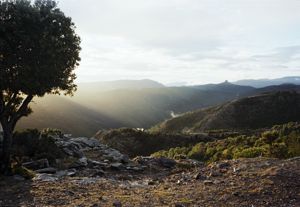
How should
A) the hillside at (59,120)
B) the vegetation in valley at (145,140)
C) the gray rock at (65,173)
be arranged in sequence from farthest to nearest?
the hillside at (59,120) → the vegetation in valley at (145,140) → the gray rock at (65,173)

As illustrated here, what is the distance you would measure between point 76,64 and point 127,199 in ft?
31.7

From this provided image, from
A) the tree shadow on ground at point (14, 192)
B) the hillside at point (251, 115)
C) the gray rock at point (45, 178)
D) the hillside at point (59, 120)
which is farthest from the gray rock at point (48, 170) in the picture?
the hillside at point (59, 120)

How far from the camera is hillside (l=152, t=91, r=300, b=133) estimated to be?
12194 centimetres

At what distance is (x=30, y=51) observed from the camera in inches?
781

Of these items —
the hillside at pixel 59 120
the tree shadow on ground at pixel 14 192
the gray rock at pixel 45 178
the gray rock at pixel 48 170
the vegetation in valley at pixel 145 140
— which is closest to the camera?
the tree shadow on ground at pixel 14 192

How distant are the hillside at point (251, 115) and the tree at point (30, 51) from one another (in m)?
100

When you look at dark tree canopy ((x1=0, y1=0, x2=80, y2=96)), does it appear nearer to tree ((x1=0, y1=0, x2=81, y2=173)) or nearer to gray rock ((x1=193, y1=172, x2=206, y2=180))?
tree ((x1=0, y1=0, x2=81, y2=173))

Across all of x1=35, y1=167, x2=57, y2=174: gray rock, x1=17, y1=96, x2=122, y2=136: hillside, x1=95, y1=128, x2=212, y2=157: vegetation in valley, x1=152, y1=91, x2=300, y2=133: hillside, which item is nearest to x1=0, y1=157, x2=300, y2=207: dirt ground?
x1=35, y1=167, x2=57, y2=174: gray rock

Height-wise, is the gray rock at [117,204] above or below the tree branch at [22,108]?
below

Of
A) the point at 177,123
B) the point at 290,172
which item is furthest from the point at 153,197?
the point at 177,123

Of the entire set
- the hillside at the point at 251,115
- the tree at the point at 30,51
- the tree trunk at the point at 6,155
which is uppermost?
the tree at the point at 30,51

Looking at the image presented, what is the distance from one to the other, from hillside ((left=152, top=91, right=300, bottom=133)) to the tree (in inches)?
3950

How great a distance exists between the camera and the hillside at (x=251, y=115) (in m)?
122

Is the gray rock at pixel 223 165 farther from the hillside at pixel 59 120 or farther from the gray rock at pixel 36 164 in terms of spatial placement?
the hillside at pixel 59 120
